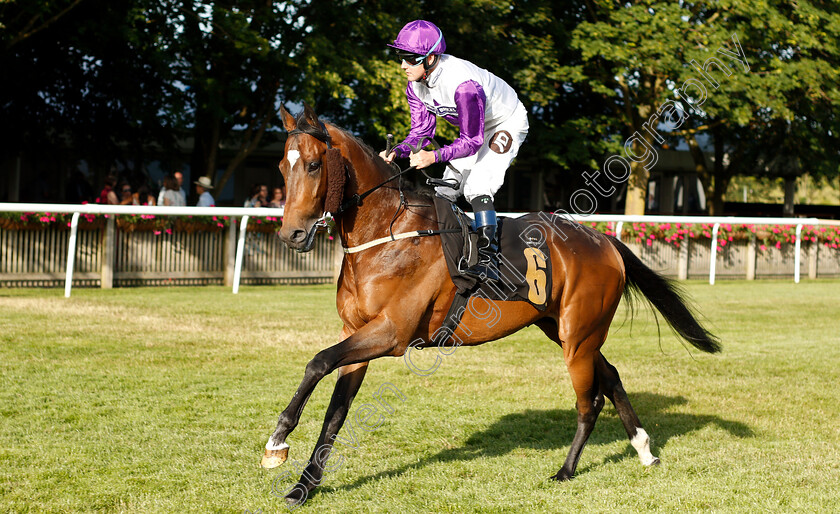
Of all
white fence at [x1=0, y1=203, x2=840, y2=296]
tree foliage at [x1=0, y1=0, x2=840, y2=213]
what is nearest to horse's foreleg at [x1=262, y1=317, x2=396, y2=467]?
white fence at [x1=0, y1=203, x2=840, y2=296]

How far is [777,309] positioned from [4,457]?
1159cm

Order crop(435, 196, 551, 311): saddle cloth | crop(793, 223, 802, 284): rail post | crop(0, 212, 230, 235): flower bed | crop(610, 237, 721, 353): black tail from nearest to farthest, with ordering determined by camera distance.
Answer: crop(435, 196, 551, 311): saddle cloth < crop(610, 237, 721, 353): black tail < crop(0, 212, 230, 235): flower bed < crop(793, 223, 802, 284): rail post

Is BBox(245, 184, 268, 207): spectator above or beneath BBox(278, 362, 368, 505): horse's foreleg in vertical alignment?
above

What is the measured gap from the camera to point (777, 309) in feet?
43.2

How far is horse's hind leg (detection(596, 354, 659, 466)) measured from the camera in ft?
16.1

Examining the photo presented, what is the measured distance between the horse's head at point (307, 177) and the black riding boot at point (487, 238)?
35.0 inches

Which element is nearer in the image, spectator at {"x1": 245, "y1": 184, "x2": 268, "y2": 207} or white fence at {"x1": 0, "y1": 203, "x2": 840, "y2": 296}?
white fence at {"x1": 0, "y1": 203, "x2": 840, "y2": 296}

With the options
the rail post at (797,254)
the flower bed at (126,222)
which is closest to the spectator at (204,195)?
the flower bed at (126,222)

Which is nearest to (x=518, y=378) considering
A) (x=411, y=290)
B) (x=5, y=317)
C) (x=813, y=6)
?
(x=411, y=290)

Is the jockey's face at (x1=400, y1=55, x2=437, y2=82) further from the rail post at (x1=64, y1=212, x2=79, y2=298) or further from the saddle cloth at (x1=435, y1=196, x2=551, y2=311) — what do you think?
the rail post at (x1=64, y1=212, x2=79, y2=298)

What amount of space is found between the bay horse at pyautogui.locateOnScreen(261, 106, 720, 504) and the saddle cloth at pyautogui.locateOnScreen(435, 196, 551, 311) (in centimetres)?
5

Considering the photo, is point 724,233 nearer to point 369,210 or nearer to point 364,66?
point 364,66

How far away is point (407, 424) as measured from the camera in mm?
A: 5656

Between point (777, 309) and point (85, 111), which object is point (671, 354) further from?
point (85, 111)
